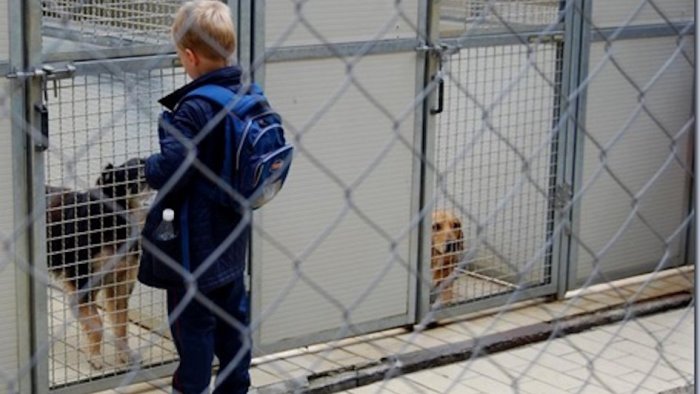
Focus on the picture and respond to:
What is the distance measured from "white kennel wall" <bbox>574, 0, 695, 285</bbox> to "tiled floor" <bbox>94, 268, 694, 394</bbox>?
0.38 meters

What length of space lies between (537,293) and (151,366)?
1792 mm

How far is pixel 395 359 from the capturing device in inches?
181

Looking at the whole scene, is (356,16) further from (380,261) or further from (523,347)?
(523,347)

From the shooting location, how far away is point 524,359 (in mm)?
5039

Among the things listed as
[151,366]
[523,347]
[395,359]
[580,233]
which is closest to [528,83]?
[580,233]

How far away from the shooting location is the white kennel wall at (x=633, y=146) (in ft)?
18.8

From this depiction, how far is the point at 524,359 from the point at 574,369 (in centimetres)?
22

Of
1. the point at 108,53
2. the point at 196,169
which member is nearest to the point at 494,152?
the point at 108,53

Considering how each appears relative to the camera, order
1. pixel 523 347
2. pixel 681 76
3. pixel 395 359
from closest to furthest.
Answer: pixel 395 359
pixel 523 347
pixel 681 76

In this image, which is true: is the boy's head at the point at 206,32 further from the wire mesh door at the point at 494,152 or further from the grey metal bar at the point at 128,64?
the wire mesh door at the point at 494,152

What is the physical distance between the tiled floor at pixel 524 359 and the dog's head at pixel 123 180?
63 centimetres

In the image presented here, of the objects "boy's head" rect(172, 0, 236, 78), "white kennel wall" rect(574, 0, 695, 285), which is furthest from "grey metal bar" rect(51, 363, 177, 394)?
"white kennel wall" rect(574, 0, 695, 285)

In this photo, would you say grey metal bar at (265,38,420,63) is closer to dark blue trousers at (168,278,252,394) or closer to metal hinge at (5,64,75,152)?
metal hinge at (5,64,75,152)

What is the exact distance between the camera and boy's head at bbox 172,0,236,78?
303 centimetres
